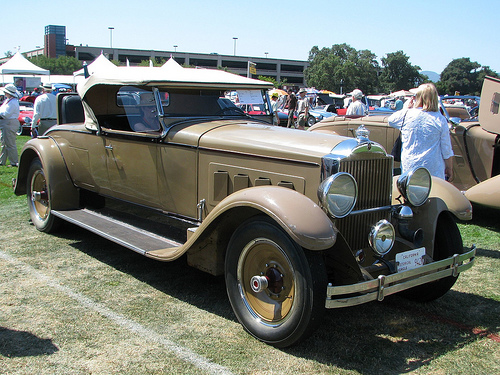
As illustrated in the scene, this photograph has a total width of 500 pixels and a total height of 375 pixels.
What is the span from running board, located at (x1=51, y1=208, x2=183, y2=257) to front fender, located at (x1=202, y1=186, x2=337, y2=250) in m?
0.93

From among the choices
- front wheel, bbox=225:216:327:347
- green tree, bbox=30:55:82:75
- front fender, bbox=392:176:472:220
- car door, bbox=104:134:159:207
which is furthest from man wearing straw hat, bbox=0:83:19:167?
green tree, bbox=30:55:82:75

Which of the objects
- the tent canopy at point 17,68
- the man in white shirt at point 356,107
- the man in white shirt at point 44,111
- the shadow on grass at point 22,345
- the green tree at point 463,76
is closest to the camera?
the shadow on grass at point 22,345

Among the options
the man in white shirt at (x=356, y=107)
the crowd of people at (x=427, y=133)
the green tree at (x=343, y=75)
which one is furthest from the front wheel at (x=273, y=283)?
the green tree at (x=343, y=75)

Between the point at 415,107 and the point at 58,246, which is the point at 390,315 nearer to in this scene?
the point at 415,107

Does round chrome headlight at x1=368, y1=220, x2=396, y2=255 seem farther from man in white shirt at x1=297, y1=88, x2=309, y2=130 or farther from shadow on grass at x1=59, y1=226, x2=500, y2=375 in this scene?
man in white shirt at x1=297, y1=88, x2=309, y2=130

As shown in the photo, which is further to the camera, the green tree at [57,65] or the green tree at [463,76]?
the green tree at [463,76]

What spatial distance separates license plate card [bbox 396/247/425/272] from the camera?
326 cm

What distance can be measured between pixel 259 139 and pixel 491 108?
420 centimetres

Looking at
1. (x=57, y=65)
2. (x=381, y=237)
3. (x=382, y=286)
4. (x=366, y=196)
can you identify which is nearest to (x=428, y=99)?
(x=366, y=196)

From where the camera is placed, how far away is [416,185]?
12.2 ft

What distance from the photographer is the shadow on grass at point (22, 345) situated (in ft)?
9.80

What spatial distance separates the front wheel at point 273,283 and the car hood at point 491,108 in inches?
184

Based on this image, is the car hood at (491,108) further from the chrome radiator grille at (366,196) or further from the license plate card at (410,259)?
the license plate card at (410,259)

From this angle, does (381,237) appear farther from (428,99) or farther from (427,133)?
(428,99)
